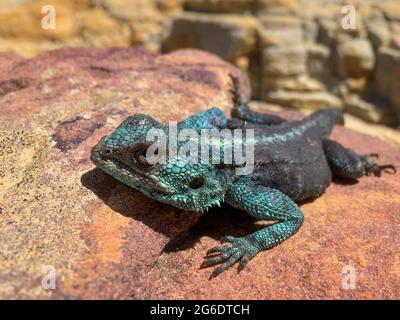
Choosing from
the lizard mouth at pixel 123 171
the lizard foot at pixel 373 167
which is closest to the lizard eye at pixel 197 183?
the lizard mouth at pixel 123 171

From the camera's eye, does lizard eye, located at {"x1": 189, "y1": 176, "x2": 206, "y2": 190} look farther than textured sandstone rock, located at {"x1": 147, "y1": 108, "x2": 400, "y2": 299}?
Yes

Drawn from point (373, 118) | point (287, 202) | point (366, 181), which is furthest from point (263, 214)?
point (373, 118)

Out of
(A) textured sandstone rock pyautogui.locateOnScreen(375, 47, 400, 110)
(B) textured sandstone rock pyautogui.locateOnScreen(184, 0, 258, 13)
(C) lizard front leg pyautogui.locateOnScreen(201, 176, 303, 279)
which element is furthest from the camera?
(B) textured sandstone rock pyautogui.locateOnScreen(184, 0, 258, 13)

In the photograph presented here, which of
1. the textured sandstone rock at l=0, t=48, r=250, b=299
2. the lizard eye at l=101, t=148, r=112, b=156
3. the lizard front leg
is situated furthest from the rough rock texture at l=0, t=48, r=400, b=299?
the lizard eye at l=101, t=148, r=112, b=156

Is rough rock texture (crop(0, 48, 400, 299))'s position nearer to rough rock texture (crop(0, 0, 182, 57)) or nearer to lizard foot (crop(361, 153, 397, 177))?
lizard foot (crop(361, 153, 397, 177))

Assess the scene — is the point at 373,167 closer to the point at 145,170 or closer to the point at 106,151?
the point at 145,170

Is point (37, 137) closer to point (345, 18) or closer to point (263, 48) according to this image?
point (263, 48)

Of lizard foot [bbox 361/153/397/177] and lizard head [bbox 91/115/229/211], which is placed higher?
lizard head [bbox 91/115/229/211]
